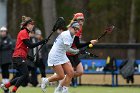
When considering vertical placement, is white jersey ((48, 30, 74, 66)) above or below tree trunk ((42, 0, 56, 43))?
below

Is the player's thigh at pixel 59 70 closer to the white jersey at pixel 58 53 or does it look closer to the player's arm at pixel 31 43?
the white jersey at pixel 58 53

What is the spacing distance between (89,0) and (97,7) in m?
1.74

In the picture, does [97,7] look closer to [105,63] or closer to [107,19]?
[107,19]

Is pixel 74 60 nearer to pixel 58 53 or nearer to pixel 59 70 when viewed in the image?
pixel 59 70

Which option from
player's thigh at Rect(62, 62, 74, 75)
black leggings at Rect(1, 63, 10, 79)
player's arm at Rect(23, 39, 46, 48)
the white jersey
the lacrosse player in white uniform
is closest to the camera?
the lacrosse player in white uniform

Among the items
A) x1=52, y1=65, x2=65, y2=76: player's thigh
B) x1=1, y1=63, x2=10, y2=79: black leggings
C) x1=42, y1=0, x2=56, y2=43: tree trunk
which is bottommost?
x1=1, y1=63, x2=10, y2=79: black leggings

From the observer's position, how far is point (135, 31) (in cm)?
5444

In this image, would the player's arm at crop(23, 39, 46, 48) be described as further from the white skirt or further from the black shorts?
the black shorts

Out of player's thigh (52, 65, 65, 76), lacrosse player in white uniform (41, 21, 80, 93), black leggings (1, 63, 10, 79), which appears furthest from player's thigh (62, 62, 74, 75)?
black leggings (1, 63, 10, 79)

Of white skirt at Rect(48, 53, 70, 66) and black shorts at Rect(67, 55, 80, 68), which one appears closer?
white skirt at Rect(48, 53, 70, 66)

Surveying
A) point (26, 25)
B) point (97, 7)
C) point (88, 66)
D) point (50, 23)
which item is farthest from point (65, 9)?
point (26, 25)

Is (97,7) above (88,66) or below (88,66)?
above

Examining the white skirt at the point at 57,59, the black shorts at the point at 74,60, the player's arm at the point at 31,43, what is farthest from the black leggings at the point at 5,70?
the white skirt at the point at 57,59

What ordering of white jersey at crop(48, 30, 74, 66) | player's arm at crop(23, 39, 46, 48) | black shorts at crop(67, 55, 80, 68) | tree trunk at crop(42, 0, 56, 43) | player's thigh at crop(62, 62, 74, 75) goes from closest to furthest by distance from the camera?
white jersey at crop(48, 30, 74, 66) < player's thigh at crop(62, 62, 74, 75) < player's arm at crop(23, 39, 46, 48) < black shorts at crop(67, 55, 80, 68) < tree trunk at crop(42, 0, 56, 43)
